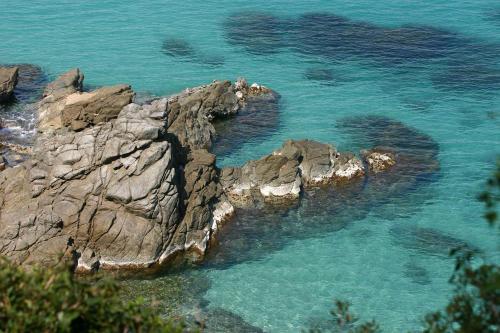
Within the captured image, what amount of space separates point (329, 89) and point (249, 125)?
12.7 metres

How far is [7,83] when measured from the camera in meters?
62.0

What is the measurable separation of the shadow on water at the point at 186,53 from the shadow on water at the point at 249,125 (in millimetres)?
12451

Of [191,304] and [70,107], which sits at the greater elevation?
[70,107]

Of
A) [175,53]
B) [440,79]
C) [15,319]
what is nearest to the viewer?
[15,319]

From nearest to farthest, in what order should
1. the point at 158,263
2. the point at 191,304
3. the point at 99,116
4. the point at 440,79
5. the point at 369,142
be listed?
the point at 191,304 → the point at 158,263 → the point at 99,116 → the point at 369,142 → the point at 440,79

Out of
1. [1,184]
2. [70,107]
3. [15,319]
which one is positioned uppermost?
[15,319]

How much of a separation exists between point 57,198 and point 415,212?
2498 centimetres

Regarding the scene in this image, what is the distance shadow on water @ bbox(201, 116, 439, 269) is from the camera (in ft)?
144

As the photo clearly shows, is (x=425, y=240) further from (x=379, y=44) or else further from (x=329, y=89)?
(x=379, y=44)

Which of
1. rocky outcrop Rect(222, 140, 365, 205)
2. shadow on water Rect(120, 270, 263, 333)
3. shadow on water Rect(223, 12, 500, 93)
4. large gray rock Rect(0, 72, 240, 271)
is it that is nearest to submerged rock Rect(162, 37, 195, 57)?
shadow on water Rect(223, 12, 500, 93)

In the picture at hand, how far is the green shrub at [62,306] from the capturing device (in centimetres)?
1698

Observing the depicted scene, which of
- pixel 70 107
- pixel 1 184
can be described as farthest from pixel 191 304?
pixel 70 107

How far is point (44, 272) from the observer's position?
738 inches

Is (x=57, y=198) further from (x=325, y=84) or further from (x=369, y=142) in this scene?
(x=325, y=84)
